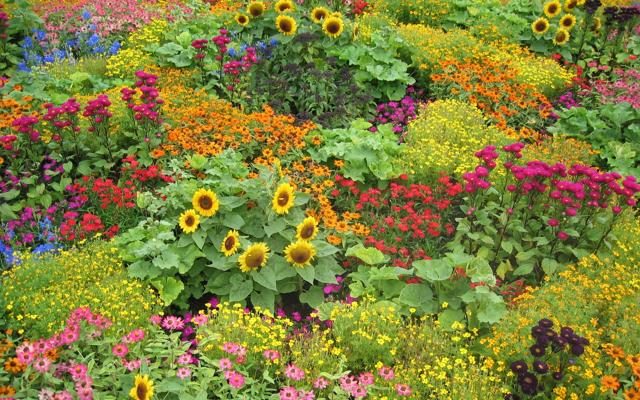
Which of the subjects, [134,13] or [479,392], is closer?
[479,392]

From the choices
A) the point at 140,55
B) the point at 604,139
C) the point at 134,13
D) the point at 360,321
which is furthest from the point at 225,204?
the point at 134,13

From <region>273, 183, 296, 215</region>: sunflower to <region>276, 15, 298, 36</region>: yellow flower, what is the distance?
10.5ft

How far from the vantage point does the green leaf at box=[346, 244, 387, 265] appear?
4.81 meters

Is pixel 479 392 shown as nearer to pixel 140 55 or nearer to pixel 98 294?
pixel 98 294

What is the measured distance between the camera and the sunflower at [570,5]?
29.0 feet

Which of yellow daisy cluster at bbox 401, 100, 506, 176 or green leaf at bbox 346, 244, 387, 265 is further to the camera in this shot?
yellow daisy cluster at bbox 401, 100, 506, 176

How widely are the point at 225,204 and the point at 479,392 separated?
2179 mm

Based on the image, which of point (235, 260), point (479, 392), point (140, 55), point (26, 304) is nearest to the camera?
point (479, 392)

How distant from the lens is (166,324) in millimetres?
3799

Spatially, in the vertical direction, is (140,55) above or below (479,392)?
above

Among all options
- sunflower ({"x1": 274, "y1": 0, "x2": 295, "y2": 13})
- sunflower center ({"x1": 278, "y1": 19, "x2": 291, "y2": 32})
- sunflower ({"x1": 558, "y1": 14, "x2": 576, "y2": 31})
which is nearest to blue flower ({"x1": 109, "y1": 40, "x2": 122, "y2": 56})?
sunflower ({"x1": 274, "y1": 0, "x2": 295, "y2": 13})

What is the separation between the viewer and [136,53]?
24.5 feet

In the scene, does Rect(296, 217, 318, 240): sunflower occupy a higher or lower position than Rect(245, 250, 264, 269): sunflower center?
higher

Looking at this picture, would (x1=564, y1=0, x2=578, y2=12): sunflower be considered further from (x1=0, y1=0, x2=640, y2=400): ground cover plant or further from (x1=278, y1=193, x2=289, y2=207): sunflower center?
(x1=278, y1=193, x2=289, y2=207): sunflower center
